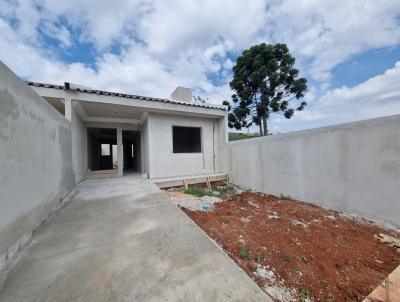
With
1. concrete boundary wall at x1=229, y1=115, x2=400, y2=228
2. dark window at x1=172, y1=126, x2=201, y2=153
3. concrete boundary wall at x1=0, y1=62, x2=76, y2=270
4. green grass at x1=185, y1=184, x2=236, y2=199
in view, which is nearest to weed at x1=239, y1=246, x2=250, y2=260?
concrete boundary wall at x1=0, y1=62, x2=76, y2=270

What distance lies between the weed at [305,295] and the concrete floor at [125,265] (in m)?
0.69

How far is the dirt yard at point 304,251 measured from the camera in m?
1.76

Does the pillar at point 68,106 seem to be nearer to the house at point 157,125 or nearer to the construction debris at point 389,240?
the house at point 157,125

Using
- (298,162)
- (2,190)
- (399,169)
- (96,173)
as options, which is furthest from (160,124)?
(399,169)

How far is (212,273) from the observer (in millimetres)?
1484

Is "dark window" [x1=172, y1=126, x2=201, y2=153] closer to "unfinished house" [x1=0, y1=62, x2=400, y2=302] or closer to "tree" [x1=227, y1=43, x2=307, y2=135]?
"unfinished house" [x1=0, y1=62, x2=400, y2=302]

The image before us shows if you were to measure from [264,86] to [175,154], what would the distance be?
9.33m

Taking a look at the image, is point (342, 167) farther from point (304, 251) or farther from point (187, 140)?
point (187, 140)

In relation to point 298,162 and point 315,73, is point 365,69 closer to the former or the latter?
point 315,73

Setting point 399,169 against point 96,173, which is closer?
point 399,169

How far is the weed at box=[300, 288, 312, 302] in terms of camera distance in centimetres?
162

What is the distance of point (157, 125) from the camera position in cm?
700

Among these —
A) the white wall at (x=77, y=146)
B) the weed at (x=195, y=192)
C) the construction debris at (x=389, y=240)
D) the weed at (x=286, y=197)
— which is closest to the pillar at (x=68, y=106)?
the white wall at (x=77, y=146)

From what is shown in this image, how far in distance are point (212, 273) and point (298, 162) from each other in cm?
431
